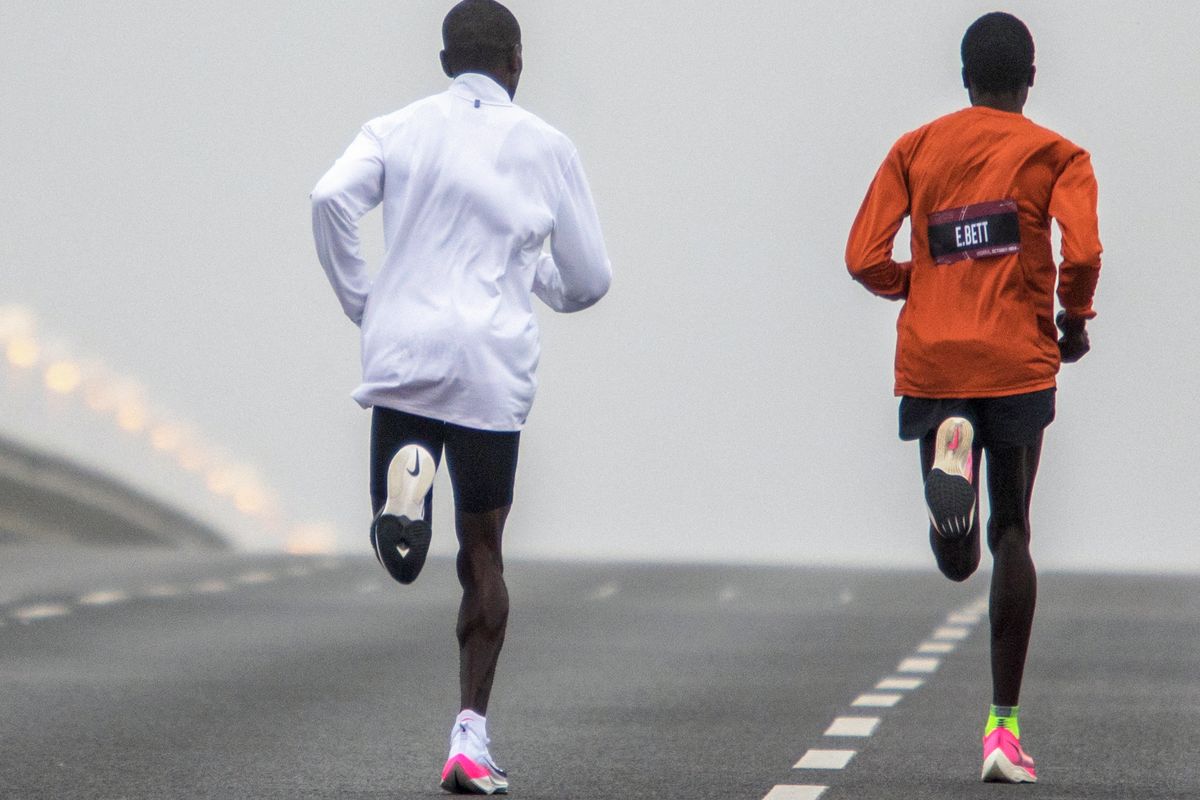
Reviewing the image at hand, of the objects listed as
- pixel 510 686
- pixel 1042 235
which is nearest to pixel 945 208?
pixel 1042 235

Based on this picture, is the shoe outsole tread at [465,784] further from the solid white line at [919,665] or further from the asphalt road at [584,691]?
the solid white line at [919,665]

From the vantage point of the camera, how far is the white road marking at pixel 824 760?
27.3 ft

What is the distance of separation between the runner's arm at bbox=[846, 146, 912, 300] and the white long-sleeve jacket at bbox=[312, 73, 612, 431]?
2.96ft

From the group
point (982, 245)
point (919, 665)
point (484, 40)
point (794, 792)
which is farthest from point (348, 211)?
point (919, 665)

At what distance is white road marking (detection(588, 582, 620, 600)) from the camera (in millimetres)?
18797

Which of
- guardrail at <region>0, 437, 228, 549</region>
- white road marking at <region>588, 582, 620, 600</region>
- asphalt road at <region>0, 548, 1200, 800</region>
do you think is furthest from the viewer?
guardrail at <region>0, 437, 228, 549</region>

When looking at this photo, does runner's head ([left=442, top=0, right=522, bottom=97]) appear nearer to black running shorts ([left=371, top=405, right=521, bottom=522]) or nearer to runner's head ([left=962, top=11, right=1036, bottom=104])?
black running shorts ([left=371, top=405, right=521, bottom=522])

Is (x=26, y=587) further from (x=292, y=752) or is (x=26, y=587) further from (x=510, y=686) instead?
(x=292, y=752)

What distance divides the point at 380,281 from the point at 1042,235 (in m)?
1.78

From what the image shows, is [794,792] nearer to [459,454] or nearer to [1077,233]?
[459,454]

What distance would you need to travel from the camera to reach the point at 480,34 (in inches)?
291

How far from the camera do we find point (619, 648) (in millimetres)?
13828

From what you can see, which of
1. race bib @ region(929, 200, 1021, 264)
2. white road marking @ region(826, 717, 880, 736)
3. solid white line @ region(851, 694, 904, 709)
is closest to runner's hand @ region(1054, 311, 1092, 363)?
race bib @ region(929, 200, 1021, 264)

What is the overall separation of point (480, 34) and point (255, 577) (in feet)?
43.4
